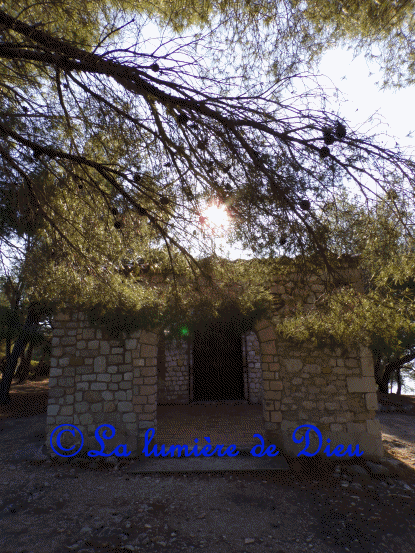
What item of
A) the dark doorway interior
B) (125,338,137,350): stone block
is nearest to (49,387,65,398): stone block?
(125,338,137,350): stone block

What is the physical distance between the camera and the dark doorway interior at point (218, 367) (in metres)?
10.5

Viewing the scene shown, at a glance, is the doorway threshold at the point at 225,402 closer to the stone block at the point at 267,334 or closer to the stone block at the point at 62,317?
the stone block at the point at 267,334

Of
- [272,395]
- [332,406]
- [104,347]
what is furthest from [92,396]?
[332,406]

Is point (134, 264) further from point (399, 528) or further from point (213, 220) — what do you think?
point (399, 528)

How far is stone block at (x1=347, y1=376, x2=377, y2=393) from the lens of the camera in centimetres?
557

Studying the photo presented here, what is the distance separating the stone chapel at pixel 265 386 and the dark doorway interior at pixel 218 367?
15.2 feet

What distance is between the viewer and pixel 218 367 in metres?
10.7

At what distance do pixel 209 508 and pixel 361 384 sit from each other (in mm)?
3179

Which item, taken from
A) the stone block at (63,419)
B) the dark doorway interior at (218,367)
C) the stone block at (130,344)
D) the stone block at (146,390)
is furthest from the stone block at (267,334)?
the dark doorway interior at (218,367)

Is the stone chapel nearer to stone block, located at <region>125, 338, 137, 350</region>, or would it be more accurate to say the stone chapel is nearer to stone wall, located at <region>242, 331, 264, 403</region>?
stone block, located at <region>125, 338, 137, 350</region>

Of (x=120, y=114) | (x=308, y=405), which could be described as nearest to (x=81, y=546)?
(x=308, y=405)

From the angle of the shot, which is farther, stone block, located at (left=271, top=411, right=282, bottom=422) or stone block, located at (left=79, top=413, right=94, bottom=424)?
stone block, located at (left=79, top=413, right=94, bottom=424)

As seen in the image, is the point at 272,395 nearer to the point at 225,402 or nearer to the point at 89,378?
the point at 89,378

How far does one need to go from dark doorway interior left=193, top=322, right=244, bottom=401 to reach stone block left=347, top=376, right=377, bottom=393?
506 centimetres
